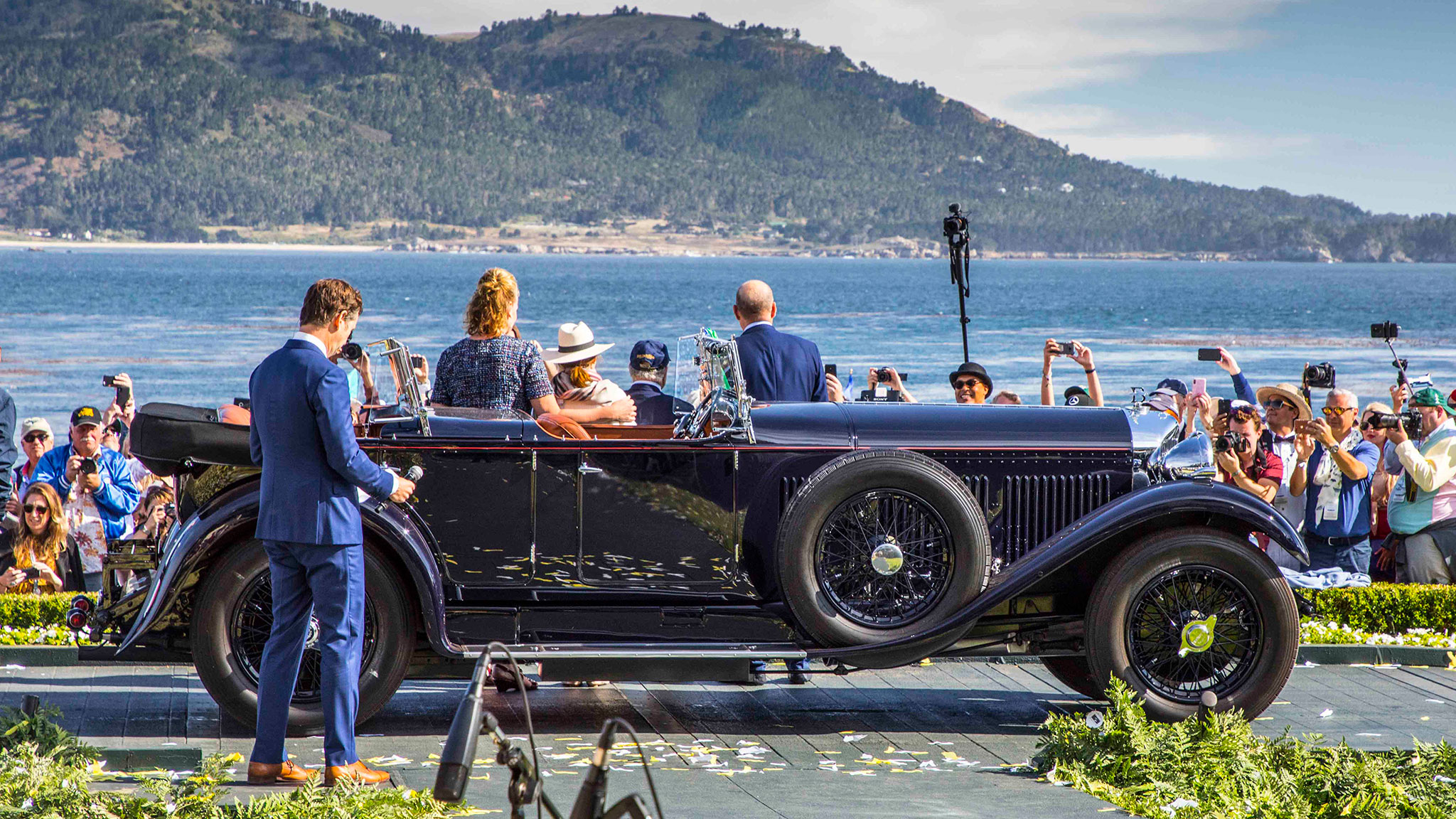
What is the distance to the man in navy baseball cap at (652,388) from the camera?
6660 millimetres

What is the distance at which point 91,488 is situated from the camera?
9023 mm

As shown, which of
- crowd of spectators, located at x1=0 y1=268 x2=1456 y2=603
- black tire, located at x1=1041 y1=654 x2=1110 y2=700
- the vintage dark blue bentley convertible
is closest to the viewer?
the vintage dark blue bentley convertible

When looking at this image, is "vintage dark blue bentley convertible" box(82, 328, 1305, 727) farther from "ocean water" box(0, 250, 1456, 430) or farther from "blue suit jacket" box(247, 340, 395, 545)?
"ocean water" box(0, 250, 1456, 430)

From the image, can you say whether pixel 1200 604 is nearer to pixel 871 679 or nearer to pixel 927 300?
pixel 871 679

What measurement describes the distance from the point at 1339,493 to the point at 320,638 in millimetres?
6184

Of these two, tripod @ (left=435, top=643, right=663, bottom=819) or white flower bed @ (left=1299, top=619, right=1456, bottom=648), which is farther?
white flower bed @ (left=1299, top=619, right=1456, bottom=648)

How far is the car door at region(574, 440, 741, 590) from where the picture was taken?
6.00 meters

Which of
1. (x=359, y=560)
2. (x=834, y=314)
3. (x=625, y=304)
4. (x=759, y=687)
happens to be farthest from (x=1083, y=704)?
(x=625, y=304)

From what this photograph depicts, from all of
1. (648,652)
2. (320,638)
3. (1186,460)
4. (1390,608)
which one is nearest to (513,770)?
(320,638)

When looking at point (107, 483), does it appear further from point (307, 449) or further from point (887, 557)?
point (887, 557)

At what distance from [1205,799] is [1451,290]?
135m

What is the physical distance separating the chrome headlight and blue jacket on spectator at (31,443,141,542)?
19.9 feet

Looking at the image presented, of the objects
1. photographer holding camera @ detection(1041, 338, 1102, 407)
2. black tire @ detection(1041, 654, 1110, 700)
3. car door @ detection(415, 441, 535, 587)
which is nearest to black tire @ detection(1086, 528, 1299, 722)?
black tire @ detection(1041, 654, 1110, 700)

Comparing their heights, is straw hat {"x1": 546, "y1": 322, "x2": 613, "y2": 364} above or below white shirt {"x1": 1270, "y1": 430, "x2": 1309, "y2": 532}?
above
